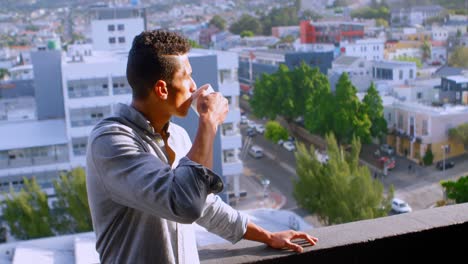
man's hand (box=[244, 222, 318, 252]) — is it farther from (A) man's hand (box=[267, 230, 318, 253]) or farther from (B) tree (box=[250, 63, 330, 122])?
(B) tree (box=[250, 63, 330, 122])

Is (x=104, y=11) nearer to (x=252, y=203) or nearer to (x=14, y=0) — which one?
(x=14, y=0)

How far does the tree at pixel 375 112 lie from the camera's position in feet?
30.5

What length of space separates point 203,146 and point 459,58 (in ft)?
46.2

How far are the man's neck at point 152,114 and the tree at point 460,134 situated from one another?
332 inches

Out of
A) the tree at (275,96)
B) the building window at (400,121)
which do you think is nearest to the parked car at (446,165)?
the building window at (400,121)

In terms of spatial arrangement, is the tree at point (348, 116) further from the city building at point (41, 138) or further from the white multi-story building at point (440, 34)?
the white multi-story building at point (440, 34)

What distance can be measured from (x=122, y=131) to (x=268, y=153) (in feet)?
32.8

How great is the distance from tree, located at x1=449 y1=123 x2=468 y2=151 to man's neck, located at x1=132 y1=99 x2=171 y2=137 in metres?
8.44

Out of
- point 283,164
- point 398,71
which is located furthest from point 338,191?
point 398,71

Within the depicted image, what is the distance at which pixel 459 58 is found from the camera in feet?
44.4

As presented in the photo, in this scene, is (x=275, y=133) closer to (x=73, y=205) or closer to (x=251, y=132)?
(x=251, y=132)

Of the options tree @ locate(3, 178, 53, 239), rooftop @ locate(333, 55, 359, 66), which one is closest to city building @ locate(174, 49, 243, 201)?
tree @ locate(3, 178, 53, 239)

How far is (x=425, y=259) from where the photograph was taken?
741 mm

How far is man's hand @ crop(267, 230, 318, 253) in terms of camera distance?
2.18ft
